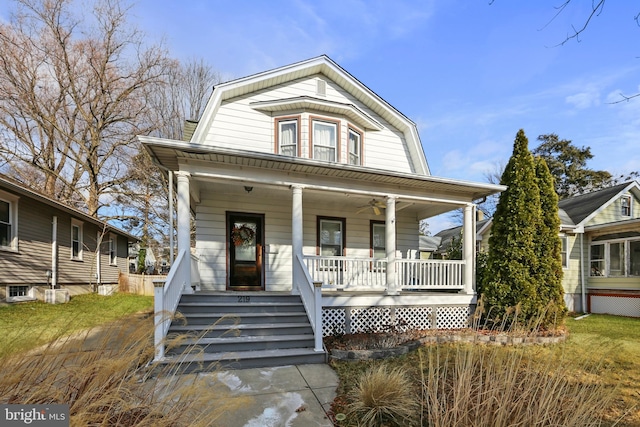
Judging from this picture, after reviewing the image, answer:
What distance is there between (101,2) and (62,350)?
22.7 metres

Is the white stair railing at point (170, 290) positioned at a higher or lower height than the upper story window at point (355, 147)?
lower

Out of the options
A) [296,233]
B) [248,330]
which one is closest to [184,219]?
[296,233]

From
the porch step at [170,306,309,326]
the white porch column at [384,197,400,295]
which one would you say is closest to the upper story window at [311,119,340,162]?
the white porch column at [384,197,400,295]

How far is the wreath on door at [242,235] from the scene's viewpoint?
888 centimetres

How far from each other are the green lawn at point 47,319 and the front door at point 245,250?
2.66 metres

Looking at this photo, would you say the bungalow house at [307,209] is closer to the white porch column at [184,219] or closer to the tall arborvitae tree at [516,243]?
the white porch column at [184,219]

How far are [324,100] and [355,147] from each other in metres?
1.76

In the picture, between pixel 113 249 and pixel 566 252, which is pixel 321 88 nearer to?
pixel 566 252

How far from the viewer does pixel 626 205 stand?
1449cm

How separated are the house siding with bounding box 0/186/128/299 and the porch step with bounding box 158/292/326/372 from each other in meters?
4.07

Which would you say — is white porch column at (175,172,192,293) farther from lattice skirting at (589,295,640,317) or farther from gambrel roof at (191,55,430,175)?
lattice skirting at (589,295,640,317)

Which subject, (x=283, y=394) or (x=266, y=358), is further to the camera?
(x=266, y=358)

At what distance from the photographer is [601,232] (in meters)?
12.8

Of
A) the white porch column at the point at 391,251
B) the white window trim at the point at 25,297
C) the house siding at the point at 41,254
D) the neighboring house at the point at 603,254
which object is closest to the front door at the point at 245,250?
the house siding at the point at 41,254
